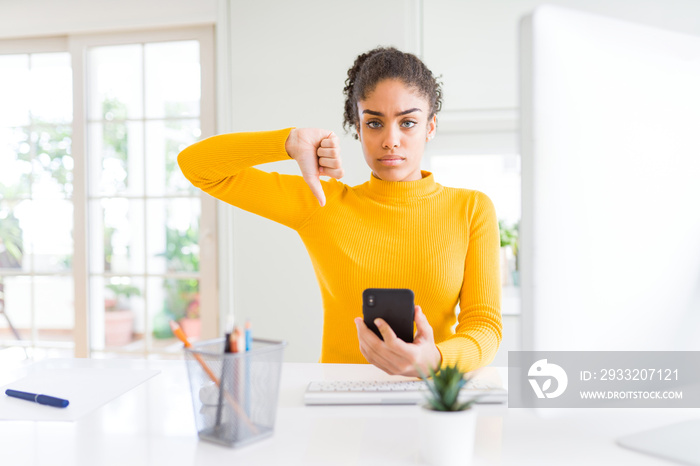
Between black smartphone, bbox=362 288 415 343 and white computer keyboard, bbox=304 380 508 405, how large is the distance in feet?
0.28

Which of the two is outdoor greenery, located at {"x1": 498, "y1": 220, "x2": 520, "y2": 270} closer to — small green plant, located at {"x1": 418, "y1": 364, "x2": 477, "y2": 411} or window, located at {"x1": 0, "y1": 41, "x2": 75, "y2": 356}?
small green plant, located at {"x1": 418, "y1": 364, "x2": 477, "y2": 411}

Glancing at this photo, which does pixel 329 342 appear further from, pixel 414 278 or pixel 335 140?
pixel 335 140

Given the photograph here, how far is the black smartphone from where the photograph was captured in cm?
91

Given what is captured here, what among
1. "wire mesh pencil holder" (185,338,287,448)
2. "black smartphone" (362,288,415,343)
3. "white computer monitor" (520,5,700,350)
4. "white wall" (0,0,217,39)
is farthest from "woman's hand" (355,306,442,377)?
"white wall" (0,0,217,39)

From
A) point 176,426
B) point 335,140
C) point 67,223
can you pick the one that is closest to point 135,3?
point 67,223

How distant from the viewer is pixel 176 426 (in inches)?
30.2

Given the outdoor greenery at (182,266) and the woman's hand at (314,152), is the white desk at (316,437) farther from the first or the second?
the outdoor greenery at (182,266)

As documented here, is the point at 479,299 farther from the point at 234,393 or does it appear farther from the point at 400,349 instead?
the point at 234,393

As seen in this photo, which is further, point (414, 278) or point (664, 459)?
point (414, 278)

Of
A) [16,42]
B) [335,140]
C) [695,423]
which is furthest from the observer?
[16,42]

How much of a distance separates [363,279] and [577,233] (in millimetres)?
770

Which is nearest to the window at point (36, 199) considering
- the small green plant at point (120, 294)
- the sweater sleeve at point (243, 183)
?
the small green plant at point (120, 294)

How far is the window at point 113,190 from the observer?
2.82 metres

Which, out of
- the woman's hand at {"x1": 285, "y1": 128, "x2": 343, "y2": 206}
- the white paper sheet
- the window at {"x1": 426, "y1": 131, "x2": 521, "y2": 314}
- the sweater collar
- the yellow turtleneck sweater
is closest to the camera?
the white paper sheet
